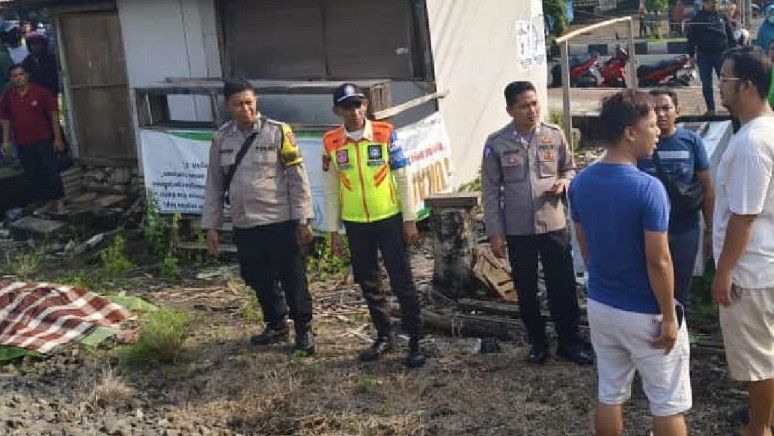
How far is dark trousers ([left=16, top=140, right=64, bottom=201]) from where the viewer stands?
39.2 ft

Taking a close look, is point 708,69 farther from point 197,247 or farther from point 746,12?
point 197,247

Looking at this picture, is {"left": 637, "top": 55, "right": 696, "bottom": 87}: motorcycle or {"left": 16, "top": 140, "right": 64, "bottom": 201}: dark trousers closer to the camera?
{"left": 16, "top": 140, "right": 64, "bottom": 201}: dark trousers

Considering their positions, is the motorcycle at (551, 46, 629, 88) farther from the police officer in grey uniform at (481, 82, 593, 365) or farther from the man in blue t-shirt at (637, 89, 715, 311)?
the man in blue t-shirt at (637, 89, 715, 311)

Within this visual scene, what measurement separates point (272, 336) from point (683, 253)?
3041mm

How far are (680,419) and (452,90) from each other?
22.9 feet

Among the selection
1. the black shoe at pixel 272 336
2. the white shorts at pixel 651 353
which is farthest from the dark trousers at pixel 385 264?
the white shorts at pixel 651 353

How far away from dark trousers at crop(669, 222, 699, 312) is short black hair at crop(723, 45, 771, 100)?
41.7 inches

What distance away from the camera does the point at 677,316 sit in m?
4.04

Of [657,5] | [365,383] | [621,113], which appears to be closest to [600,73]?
[657,5]

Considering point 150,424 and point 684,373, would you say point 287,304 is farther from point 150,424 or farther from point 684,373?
point 684,373

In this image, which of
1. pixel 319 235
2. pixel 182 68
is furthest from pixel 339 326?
pixel 182 68

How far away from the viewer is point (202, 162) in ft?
30.5

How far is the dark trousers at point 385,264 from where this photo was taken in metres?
6.12

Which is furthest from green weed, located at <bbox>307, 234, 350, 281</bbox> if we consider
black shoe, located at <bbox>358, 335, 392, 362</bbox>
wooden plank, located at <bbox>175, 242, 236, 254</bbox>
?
black shoe, located at <bbox>358, 335, 392, 362</bbox>
